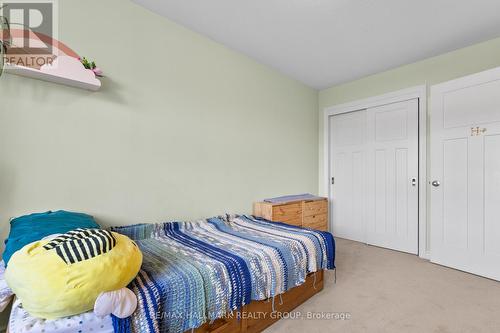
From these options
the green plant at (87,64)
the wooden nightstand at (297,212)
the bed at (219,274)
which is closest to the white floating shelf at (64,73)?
the green plant at (87,64)

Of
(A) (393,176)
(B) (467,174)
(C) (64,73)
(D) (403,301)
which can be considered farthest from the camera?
(A) (393,176)

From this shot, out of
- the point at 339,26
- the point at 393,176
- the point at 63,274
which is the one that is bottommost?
the point at 63,274

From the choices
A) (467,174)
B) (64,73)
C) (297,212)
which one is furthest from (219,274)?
(467,174)

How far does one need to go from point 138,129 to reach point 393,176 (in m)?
3.33

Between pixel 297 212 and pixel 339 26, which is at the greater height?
pixel 339 26

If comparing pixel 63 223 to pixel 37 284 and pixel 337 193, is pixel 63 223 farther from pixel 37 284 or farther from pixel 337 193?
pixel 337 193

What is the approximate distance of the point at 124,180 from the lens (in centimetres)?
202

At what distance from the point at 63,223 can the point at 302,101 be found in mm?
3504

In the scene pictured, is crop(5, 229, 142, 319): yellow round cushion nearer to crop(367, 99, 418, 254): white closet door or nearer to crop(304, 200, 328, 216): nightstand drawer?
crop(304, 200, 328, 216): nightstand drawer

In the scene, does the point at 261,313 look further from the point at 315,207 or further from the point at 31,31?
the point at 31,31

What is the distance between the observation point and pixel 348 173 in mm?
3924

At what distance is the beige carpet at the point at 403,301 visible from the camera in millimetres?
1709

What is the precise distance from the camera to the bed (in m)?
1.21

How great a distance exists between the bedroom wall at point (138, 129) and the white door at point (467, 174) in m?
2.07
